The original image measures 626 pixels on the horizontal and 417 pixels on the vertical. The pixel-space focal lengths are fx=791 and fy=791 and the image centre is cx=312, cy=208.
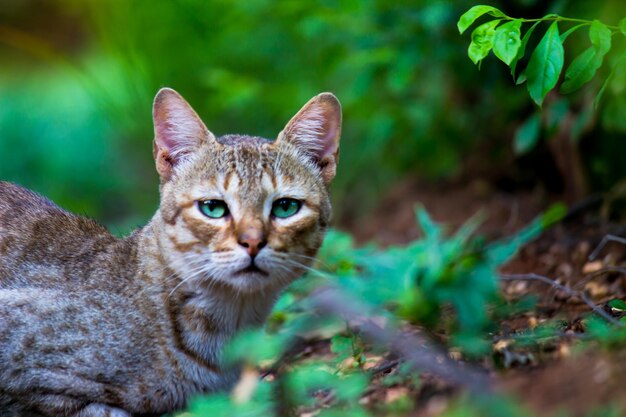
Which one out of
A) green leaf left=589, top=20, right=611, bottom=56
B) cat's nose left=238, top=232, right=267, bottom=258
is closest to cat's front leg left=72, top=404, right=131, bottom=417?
cat's nose left=238, top=232, right=267, bottom=258

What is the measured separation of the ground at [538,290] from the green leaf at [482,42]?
1183 mm

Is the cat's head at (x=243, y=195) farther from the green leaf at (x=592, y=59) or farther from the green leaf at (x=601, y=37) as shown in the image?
the green leaf at (x=601, y=37)

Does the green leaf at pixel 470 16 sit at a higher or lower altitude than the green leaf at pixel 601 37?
higher

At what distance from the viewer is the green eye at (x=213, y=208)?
3727 mm

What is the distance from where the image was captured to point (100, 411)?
365cm

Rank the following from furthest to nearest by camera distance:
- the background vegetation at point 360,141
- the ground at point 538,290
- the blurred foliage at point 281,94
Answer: the blurred foliage at point 281,94
the background vegetation at point 360,141
the ground at point 538,290

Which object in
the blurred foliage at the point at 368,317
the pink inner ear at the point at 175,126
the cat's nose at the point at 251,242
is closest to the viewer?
the blurred foliage at the point at 368,317

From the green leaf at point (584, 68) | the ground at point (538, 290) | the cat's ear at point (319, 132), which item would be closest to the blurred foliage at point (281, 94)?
the ground at point (538, 290)

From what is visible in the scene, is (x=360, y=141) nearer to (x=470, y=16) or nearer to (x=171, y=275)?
(x=171, y=275)

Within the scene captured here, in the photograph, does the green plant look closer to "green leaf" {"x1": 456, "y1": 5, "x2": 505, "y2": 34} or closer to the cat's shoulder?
"green leaf" {"x1": 456, "y1": 5, "x2": 505, "y2": 34}

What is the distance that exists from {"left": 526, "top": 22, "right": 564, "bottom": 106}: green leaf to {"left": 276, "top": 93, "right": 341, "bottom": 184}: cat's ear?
111 cm

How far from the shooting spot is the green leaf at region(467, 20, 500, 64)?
10.8 ft

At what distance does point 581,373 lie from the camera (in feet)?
8.50

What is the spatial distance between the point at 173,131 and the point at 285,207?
0.71 m
